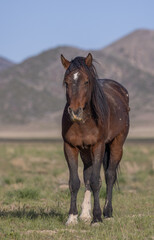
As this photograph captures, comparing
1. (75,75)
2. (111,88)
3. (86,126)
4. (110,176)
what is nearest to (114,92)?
(111,88)

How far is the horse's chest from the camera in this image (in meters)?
8.29

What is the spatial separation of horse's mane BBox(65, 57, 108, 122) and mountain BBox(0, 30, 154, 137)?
82.0m

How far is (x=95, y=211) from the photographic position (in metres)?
8.48

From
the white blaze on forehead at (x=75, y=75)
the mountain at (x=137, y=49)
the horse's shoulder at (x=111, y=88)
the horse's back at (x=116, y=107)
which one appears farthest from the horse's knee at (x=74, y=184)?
the mountain at (x=137, y=49)

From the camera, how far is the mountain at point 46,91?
10915 cm

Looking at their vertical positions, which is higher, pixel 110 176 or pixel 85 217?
pixel 110 176

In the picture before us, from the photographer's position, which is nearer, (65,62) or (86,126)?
(86,126)

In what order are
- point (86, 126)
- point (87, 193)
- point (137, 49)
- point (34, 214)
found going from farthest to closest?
1. point (137, 49)
2. point (34, 214)
3. point (87, 193)
4. point (86, 126)

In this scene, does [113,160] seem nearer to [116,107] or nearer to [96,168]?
[116,107]

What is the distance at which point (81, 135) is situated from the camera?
27.2 feet

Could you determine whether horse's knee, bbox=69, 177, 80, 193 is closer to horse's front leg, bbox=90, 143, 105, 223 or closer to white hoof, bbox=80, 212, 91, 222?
horse's front leg, bbox=90, 143, 105, 223

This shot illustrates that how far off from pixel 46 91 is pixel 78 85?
126137 millimetres

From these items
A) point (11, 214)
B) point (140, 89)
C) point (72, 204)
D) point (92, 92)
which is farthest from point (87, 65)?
point (140, 89)

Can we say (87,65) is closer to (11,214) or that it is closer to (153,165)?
(11,214)
